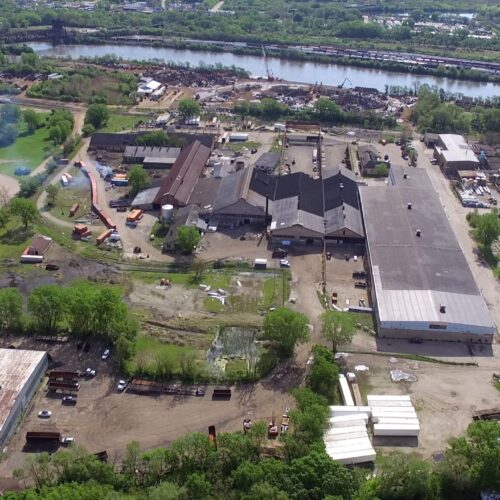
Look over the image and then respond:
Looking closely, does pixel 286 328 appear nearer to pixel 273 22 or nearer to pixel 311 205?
pixel 311 205

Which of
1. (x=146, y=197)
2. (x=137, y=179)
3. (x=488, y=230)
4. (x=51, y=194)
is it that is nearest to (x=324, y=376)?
(x=488, y=230)

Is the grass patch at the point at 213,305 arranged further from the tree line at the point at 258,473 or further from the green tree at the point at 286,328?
the tree line at the point at 258,473

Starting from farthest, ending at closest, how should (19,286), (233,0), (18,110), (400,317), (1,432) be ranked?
(233,0), (18,110), (19,286), (400,317), (1,432)

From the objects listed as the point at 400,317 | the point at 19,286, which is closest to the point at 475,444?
the point at 400,317

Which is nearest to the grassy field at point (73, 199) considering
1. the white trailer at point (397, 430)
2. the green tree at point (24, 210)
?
the green tree at point (24, 210)

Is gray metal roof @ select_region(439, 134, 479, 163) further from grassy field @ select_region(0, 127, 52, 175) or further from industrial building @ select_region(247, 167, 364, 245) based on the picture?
grassy field @ select_region(0, 127, 52, 175)

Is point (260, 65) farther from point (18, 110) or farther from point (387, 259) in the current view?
point (387, 259)

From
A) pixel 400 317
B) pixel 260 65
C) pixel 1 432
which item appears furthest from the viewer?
pixel 260 65
